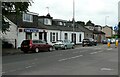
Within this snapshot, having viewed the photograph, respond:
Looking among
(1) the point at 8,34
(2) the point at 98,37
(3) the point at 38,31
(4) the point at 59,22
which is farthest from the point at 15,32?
(2) the point at 98,37

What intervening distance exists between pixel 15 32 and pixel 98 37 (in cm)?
5030

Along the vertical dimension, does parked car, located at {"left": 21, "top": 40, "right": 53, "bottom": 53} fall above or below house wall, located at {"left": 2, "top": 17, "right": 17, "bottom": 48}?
below

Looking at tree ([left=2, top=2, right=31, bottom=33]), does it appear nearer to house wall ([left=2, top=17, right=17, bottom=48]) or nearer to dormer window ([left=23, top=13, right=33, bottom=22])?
house wall ([left=2, top=17, right=17, bottom=48])

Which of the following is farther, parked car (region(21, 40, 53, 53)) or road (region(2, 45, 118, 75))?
Answer: parked car (region(21, 40, 53, 53))

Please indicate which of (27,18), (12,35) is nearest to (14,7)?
(12,35)

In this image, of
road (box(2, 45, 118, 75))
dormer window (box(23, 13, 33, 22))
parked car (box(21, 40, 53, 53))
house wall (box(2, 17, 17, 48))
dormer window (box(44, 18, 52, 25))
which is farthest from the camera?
dormer window (box(44, 18, 52, 25))

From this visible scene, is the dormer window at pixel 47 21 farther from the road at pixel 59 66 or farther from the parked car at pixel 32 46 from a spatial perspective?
the road at pixel 59 66

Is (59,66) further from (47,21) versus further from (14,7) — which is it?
(47,21)

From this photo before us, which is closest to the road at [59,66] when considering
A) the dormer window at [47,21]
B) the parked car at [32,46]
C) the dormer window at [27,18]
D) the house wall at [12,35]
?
the parked car at [32,46]

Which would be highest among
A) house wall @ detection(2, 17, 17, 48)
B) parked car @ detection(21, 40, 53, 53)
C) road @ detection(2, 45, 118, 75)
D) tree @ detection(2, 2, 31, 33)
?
tree @ detection(2, 2, 31, 33)

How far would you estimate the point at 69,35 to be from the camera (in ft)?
199

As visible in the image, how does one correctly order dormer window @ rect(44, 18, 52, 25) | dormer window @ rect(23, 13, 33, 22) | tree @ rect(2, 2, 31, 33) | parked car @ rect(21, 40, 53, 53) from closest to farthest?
tree @ rect(2, 2, 31, 33), parked car @ rect(21, 40, 53, 53), dormer window @ rect(23, 13, 33, 22), dormer window @ rect(44, 18, 52, 25)

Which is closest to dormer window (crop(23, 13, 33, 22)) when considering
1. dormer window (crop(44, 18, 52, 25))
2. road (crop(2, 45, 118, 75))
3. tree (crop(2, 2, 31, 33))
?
dormer window (crop(44, 18, 52, 25))

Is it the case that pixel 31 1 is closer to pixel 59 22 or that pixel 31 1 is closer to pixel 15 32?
pixel 15 32
